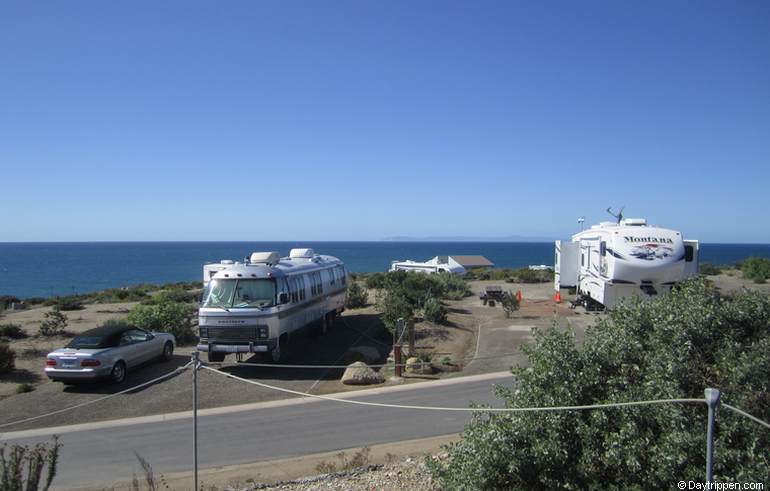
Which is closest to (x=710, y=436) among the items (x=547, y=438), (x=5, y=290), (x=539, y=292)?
(x=547, y=438)

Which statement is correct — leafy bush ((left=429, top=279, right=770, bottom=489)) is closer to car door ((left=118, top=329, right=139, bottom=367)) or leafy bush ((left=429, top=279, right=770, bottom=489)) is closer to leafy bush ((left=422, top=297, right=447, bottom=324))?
car door ((left=118, top=329, right=139, bottom=367))

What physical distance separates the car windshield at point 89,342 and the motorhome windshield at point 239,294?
2595 millimetres

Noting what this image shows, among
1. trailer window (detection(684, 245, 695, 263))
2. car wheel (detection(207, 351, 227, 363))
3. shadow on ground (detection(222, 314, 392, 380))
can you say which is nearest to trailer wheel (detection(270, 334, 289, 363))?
shadow on ground (detection(222, 314, 392, 380))

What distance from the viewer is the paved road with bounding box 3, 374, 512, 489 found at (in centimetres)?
897

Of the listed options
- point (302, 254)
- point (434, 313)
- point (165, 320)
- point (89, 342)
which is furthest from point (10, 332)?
point (434, 313)

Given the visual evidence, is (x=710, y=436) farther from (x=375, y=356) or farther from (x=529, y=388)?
(x=375, y=356)

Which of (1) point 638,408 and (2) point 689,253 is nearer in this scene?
(1) point 638,408

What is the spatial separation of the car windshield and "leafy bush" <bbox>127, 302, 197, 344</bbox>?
4.99 m

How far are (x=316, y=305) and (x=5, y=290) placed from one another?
7667 centimetres

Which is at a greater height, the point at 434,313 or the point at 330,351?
the point at 434,313

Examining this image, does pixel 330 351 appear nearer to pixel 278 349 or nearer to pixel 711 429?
A: pixel 278 349

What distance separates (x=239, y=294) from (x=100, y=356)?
144 inches

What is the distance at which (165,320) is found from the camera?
1920 centimetres

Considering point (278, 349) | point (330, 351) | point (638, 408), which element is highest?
point (638, 408)
